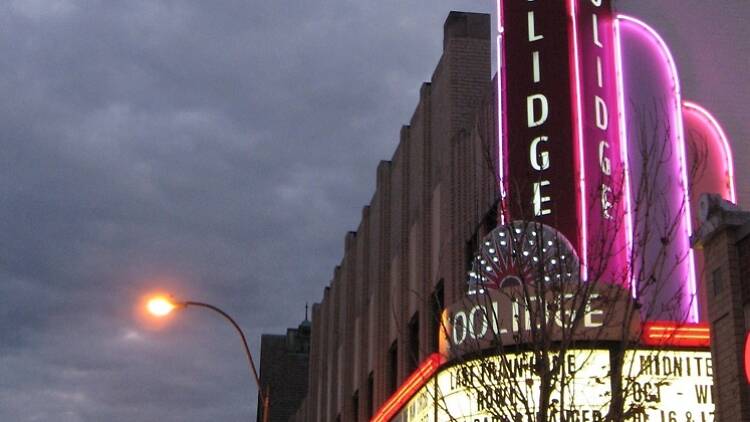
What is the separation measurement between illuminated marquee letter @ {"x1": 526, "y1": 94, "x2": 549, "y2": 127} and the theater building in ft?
0.10

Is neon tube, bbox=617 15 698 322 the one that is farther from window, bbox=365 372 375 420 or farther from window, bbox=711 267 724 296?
window, bbox=365 372 375 420

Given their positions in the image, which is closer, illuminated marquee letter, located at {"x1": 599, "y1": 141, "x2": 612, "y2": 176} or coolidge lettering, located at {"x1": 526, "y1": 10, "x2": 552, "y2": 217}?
illuminated marquee letter, located at {"x1": 599, "y1": 141, "x2": 612, "y2": 176}

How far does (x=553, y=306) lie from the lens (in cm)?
1378

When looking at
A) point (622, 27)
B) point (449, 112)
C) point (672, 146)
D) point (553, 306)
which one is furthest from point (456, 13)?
point (553, 306)

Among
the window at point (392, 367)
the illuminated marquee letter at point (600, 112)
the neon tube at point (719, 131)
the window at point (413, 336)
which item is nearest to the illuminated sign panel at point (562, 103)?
the illuminated marquee letter at point (600, 112)

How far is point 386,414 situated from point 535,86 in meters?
10.9

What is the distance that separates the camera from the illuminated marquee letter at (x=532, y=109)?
2675 centimetres

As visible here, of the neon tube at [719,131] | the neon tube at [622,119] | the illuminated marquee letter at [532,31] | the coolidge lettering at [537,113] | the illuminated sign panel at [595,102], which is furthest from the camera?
the neon tube at [719,131]

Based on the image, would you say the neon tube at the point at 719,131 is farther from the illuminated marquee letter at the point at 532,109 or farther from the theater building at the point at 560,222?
the illuminated marquee letter at the point at 532,109

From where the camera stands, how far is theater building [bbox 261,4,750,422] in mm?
18172

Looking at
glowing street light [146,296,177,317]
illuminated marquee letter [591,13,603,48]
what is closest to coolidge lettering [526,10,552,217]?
illuminated marquee letter [591,13,603,48]

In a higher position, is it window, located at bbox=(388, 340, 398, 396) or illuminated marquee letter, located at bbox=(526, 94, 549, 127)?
illuminated marquee letter, located at bbox=(526, 94, 549, 127)

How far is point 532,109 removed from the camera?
26.9 meters

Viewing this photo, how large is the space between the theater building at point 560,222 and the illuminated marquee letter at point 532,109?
0.10ft
